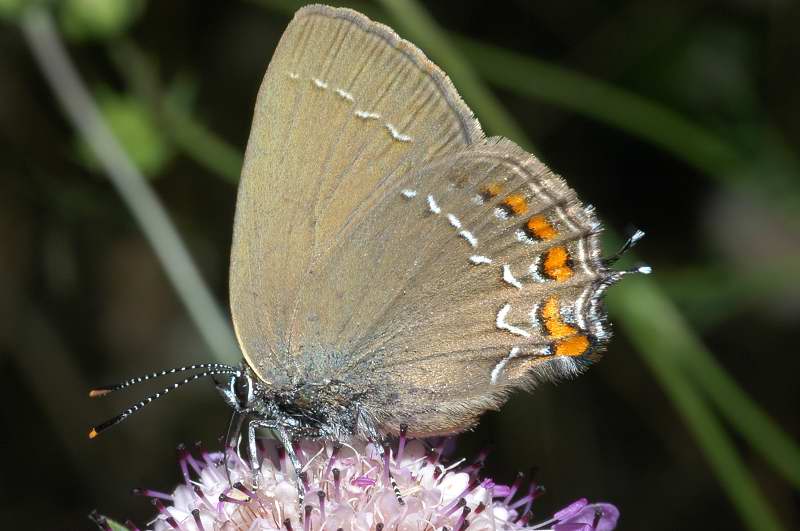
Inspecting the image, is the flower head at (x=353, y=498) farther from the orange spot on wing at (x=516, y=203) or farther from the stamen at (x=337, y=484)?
the orange spot on wing at (x=516, y=203)

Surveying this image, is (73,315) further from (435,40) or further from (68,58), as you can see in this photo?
(435,40)

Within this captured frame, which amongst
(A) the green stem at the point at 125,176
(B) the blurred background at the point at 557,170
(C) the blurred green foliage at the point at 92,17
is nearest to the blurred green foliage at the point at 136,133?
(B) the blurred background at the point at 557,170

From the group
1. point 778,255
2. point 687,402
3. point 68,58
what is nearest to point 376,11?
point 68,58

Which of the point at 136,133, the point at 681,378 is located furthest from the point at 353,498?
the point at 136,133

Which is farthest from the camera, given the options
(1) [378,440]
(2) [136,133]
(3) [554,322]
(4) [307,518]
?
(2) [136,133]

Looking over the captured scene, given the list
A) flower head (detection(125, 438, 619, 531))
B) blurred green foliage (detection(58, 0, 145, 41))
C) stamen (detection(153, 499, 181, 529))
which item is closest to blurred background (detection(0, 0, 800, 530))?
blurred green foliage (detection(58, 0, 145, 41))

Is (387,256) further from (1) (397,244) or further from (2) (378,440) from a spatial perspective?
(2) (378,440)
